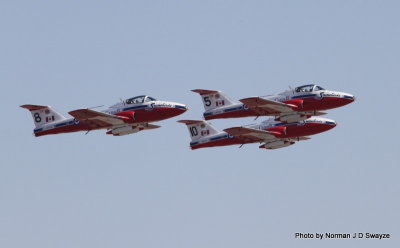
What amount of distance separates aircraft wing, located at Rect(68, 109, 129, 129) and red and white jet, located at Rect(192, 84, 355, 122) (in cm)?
1003

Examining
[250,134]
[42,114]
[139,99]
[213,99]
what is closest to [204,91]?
[213,99]

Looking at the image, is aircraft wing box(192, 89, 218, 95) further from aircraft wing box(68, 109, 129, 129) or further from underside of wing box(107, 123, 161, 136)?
aircraft wing box(68, 109, 129, 129)

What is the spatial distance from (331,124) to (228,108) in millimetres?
11957

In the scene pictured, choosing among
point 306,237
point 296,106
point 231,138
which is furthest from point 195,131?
point 306,237

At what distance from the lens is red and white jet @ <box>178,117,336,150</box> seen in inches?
4345

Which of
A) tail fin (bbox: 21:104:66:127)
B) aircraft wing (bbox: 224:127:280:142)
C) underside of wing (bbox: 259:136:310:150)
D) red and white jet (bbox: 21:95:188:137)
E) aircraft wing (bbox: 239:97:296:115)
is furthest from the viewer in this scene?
underside of wing (bbox: 259:136:310:150)

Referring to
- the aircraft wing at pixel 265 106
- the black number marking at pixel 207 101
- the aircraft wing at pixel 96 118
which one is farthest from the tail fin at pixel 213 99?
the aircraft wing at pixel 96 118

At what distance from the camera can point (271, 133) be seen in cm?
11050

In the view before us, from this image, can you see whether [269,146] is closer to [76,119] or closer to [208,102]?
[208,102]

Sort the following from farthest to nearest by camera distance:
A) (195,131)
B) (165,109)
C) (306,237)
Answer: (195,131)
(165,109)
(306,237)

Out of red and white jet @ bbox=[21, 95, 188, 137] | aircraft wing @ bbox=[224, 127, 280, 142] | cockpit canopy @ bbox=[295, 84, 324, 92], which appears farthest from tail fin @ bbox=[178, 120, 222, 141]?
cockpit canopy @ bbox=[295, 84, 324, 92]

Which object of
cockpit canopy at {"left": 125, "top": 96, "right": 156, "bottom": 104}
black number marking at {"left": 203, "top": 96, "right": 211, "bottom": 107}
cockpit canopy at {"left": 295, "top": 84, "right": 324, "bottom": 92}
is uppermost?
cockpit canopy at {"left": 125, "top": 96, "right": 156, "bottom": 104}

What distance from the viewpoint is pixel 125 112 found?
108 meters

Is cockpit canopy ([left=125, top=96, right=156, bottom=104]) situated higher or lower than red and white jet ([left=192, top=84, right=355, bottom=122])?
higher
